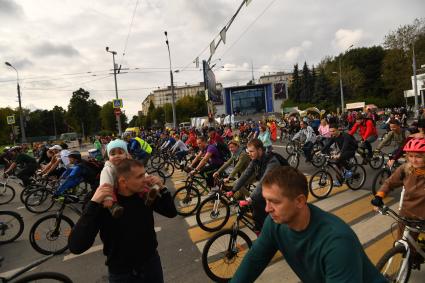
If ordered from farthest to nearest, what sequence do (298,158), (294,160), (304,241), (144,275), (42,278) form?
(294,160) → (298,158) → (42,278) → (144,275) → (304,241)

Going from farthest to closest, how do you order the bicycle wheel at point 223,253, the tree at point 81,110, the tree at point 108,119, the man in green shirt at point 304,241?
the tree at point 108,119, the tree at point 81,110, the bicycle wheel at point 223,253, the man in green shirt at point 304,241

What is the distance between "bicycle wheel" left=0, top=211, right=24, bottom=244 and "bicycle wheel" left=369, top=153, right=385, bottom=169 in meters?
9.77

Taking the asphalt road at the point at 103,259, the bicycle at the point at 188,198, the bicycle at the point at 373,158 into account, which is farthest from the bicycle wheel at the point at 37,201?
the bicycle at the point at 373,158

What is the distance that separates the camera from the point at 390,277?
3.09 meters

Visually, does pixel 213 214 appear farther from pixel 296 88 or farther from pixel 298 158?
pixel 296 88

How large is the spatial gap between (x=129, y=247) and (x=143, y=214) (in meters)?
0.25

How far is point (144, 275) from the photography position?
2359mm

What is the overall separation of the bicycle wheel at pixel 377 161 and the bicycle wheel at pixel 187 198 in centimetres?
613

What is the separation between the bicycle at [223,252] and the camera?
4.09 metres

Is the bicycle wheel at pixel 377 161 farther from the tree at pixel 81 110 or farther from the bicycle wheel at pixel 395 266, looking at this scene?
the tree at pixel 81 110

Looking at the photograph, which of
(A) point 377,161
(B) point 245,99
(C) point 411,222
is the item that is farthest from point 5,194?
(B) point 245,99

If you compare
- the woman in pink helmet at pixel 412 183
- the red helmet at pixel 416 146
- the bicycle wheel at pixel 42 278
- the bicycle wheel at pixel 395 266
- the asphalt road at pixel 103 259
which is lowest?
the asphalt road at pixel 103 259

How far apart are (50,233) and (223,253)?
339 centimetres

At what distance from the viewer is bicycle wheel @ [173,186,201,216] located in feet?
23.8
